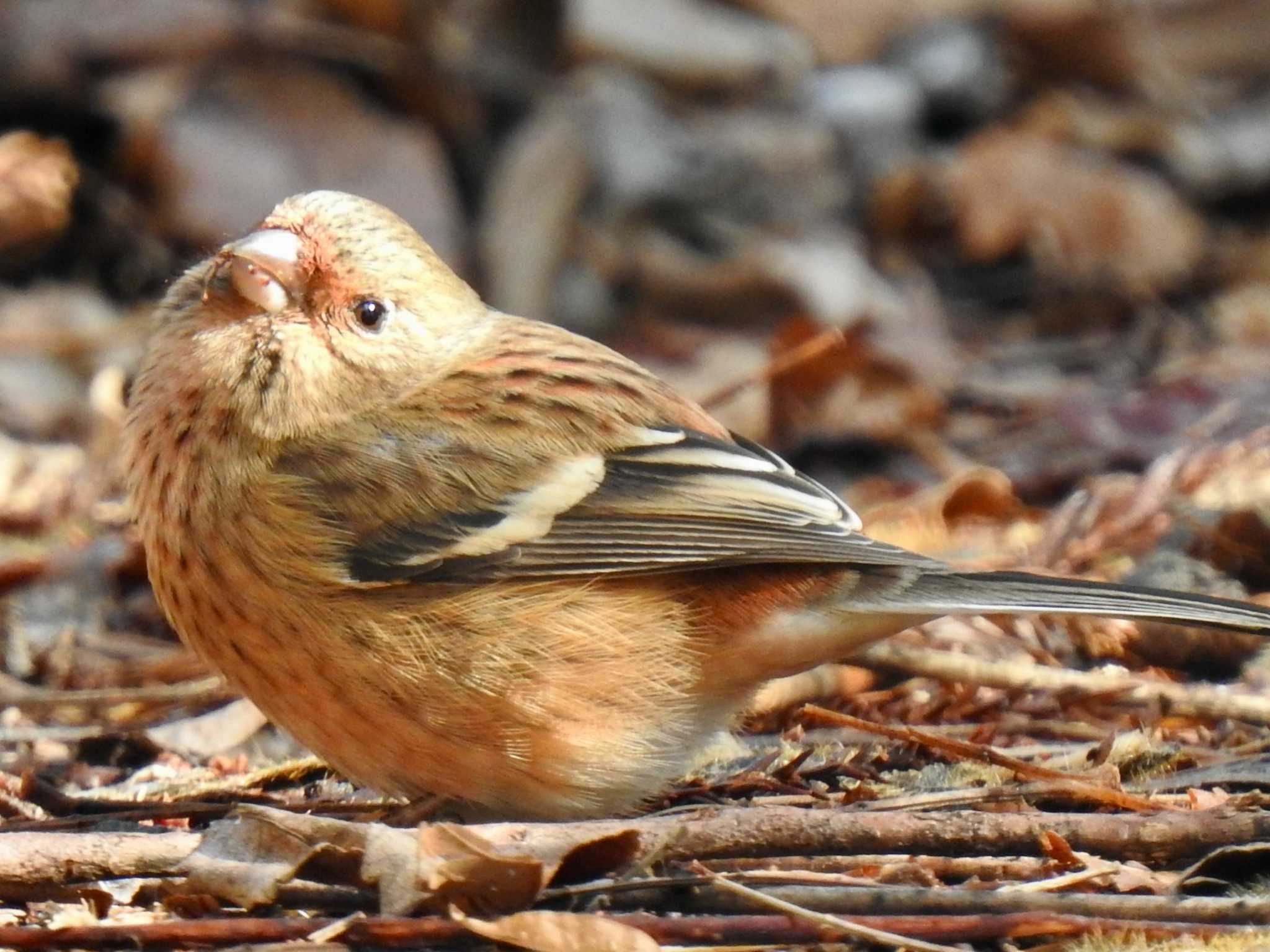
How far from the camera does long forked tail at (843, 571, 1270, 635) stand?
11.3 ft

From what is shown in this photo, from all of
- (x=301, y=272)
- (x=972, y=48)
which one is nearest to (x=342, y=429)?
(x=301, y=272)

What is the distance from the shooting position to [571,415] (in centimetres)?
384

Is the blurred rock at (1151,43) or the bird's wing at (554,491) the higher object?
the blurred rock at (1151,43)

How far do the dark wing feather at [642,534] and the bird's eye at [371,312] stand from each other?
557 mm

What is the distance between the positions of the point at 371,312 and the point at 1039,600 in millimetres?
1550

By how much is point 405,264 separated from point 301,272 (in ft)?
1.06

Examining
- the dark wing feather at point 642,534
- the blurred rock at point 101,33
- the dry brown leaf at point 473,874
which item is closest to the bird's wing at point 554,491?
the dark wing feather at point 642,534

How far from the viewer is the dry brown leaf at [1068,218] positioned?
8.16 meters

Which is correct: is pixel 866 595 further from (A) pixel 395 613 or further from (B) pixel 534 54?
(B) pixel 534 54

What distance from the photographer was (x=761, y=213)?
26.8 ft

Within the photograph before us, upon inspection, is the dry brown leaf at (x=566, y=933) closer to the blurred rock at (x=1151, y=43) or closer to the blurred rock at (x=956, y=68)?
the blurred rock at (x=956, y=68)

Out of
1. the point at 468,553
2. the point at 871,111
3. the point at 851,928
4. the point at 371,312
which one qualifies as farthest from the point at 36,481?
the point at 871,111

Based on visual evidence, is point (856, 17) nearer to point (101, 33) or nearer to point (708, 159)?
point (708, 159)

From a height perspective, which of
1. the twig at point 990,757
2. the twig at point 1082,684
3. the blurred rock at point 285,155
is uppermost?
the blurred rock at point 285,155
